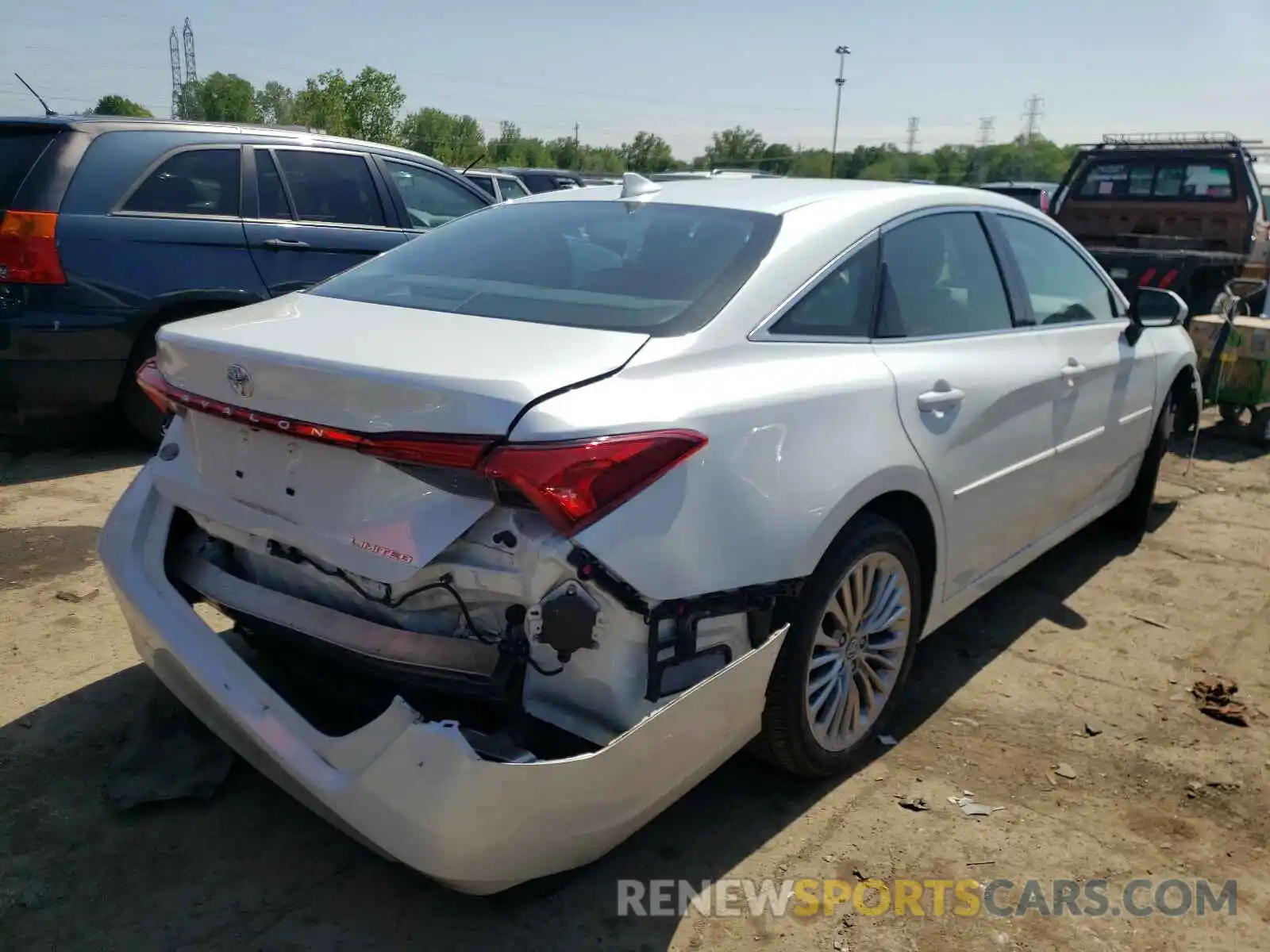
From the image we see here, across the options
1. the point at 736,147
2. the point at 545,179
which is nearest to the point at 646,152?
the point at 736,147

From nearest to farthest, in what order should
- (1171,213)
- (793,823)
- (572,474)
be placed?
(572,474), (793,823), (1171,213)

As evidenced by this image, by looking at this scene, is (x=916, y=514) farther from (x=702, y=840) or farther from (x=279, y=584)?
(x=279, y=584)

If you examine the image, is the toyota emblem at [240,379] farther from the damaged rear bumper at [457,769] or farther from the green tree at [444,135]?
the green tree at [444,135]

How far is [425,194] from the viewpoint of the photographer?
7.03 meters

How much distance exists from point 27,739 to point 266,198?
3929mm

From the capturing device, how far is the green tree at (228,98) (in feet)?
253

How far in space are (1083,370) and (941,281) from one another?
98 cm

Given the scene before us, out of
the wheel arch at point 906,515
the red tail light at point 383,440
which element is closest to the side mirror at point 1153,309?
the wheel arch at point 906,515

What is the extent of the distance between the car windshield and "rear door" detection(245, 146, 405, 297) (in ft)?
9.63

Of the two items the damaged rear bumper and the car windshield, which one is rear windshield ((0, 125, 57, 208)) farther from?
the damaged rear bumper

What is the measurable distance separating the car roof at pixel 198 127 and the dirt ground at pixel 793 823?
100 inches

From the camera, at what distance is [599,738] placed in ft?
6.89

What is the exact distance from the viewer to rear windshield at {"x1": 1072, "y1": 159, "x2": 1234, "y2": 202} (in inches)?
389

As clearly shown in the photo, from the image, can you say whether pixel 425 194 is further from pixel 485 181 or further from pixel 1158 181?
pixel 485 181
